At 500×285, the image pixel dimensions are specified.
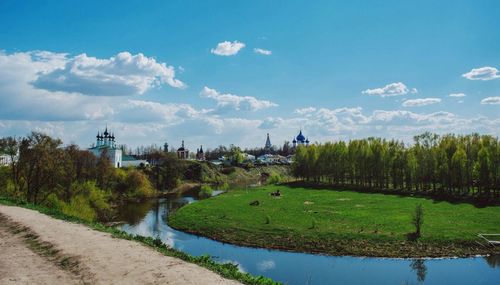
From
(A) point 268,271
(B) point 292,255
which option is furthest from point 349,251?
(A) point 268,271

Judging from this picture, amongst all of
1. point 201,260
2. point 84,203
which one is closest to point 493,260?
point 201,260

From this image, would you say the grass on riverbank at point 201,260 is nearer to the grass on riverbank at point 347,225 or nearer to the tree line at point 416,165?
the grass on riverbank at point 347,225

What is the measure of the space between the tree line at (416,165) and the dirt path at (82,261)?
4896 centimetres

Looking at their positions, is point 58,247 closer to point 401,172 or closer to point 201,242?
point 201,242

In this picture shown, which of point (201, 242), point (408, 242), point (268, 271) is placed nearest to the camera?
point (268, 271)

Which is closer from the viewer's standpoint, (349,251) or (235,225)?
(349,251)

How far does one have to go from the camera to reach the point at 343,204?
5288 cm

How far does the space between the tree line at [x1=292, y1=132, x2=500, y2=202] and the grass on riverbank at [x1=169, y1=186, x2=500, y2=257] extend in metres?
8.03

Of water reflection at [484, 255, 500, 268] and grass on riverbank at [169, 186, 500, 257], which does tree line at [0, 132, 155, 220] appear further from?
water reflection at [484, 255, 500, 268]

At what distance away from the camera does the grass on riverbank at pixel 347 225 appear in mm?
31344

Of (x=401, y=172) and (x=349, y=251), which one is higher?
(x=401, y=172)

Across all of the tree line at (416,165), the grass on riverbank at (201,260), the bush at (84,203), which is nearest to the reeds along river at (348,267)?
the grass on riverbank at (201,260)

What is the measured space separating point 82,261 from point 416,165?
2302 inches

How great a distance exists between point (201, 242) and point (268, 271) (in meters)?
10.6
